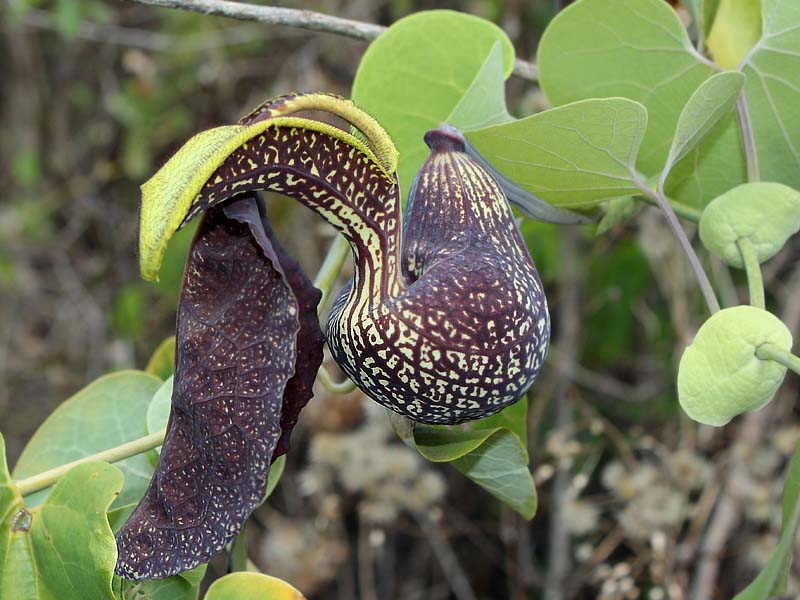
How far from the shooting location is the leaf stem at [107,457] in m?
0.74

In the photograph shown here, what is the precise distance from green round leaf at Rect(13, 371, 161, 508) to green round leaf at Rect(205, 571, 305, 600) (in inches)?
9.9

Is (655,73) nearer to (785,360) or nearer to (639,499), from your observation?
(785,360)

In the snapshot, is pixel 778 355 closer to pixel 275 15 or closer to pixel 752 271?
pixel 752 271

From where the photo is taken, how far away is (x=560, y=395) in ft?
6.06

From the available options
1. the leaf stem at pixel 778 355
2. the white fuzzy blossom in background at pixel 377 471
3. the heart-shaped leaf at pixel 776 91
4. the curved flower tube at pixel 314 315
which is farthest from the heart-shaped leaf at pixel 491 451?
the white fuzzy blossom in background at pixel 377 471

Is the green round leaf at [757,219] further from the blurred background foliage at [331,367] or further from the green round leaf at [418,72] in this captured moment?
the blurred background foliage at [331,367]

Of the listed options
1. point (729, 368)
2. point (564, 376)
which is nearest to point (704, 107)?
point (729, 368)

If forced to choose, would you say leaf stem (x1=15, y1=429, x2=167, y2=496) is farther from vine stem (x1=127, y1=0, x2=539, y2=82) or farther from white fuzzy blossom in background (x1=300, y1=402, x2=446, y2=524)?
white fuzzy blossom in background (x1=300, y1=402, x2=446, y2=524)

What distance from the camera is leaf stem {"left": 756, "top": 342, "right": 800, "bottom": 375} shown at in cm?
60

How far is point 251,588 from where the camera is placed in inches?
28.6

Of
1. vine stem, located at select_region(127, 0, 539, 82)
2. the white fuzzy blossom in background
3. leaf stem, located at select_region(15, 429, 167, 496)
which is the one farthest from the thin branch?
leaf stem, located at select_region(15, 429, 167, 496)

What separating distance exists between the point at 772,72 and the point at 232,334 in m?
0.51

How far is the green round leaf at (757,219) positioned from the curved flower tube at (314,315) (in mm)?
185

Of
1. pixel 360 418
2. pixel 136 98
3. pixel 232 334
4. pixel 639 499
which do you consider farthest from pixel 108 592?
pixel 136 98
